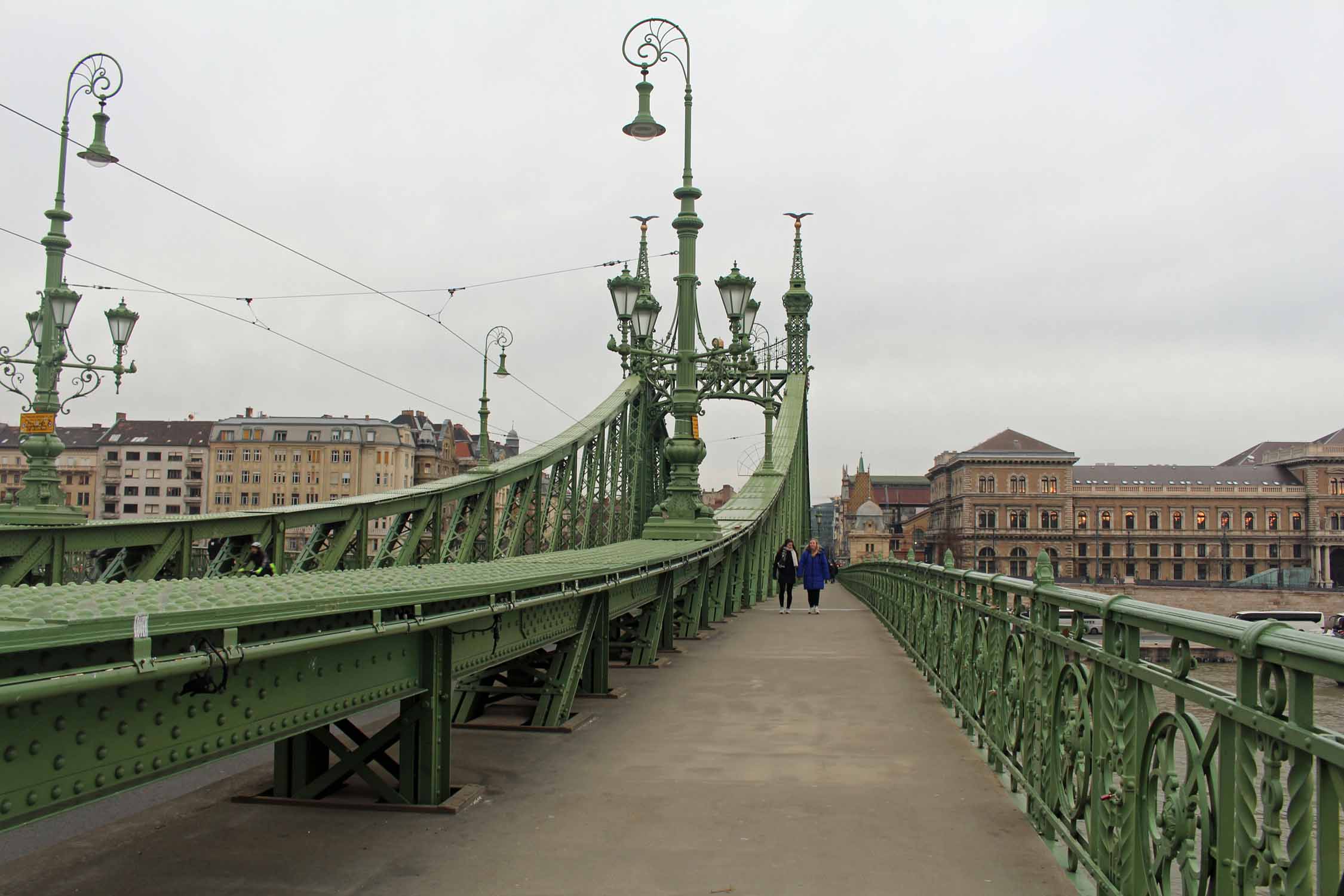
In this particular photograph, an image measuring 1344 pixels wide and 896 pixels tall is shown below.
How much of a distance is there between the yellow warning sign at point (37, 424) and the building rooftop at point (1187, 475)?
360 feet

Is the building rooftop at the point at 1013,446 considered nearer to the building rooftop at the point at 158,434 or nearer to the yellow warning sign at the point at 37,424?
the building rooftop at the point at 158,434

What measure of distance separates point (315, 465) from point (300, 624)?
79.6 metres

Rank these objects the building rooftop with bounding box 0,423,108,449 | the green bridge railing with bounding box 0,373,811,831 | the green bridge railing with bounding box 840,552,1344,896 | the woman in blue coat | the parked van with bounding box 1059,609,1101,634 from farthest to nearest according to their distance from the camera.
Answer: the building rooftop with bounding box 0,423,108,449 < the woman in blue coat < the parked van with bounding box 1059,609,1101,634 < the green bridge railing with bounding box 0,373,811,831 < the green bridge railing with bounding box 840,552,1344,896

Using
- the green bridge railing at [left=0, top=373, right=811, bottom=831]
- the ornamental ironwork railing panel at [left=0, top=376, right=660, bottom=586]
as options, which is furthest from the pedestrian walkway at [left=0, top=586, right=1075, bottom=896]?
the ornamental ironwork railing panel at [left=0, top=376, right=660, bottom=586]

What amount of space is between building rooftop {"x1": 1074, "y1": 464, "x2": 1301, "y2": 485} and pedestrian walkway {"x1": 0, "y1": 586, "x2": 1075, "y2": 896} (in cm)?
11196

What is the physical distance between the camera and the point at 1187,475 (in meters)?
111

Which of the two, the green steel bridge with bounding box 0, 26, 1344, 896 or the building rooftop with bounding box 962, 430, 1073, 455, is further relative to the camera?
the building rooftop with bounding box 962, 430, 1073, 455

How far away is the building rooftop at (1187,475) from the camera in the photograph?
108625 millimetres

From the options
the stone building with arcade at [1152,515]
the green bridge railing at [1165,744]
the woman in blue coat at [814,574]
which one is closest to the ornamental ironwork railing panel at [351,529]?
the woman in blue coat at [814,574]

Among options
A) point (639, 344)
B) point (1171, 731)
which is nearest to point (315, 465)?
point (639, 344)

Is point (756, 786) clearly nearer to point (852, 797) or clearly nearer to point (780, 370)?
point (852, 797)

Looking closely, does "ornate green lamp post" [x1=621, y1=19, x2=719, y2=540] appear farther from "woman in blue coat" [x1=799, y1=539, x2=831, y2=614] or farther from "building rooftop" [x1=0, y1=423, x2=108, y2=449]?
"building rooftop" [x1=0, y1=423, x2=108, y2=449]

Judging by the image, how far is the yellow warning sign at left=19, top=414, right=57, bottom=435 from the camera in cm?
1273

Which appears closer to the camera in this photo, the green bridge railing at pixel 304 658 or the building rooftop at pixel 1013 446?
the green bridge railing at pixel 304 658
